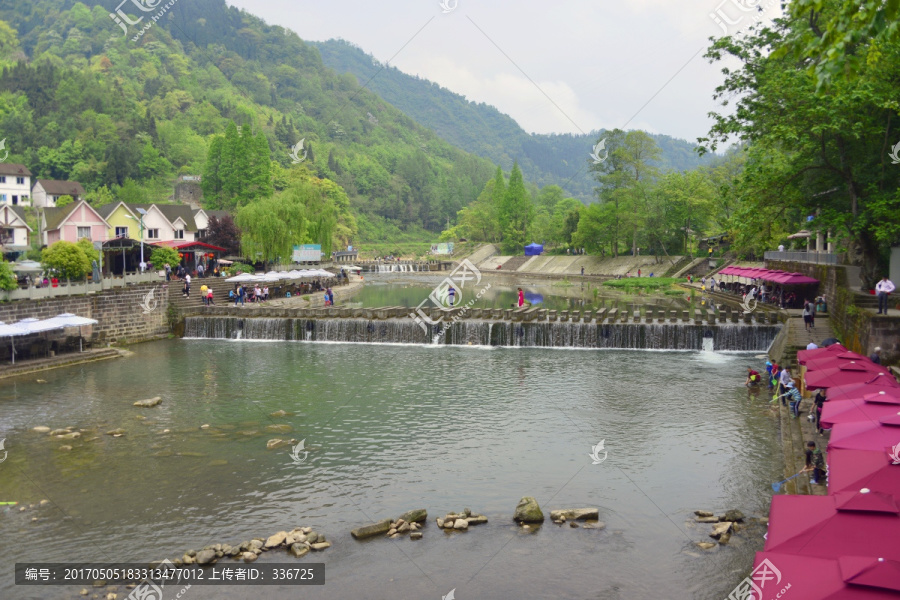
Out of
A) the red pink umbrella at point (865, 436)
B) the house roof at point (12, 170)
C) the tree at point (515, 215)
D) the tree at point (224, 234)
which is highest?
the house roof at point (12, 170)

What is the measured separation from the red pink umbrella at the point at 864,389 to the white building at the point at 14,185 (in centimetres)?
9520

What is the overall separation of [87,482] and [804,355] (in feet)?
70.3

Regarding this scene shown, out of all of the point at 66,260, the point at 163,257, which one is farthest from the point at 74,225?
the point at 66,260

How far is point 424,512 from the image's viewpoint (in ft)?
49.2

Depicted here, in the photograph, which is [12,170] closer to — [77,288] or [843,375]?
[77,288]

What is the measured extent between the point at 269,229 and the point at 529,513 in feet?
151

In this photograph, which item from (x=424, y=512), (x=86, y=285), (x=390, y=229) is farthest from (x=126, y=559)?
(x=390, y=229)

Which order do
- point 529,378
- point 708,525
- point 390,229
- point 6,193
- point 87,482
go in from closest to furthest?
point 708,525
point 87,482
point 529,378
point 6,193
point 390,229

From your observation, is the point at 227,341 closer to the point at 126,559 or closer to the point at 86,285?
the point at 86,285

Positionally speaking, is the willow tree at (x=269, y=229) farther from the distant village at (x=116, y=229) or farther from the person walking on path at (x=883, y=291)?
the person walking on path at (x=883, y=291)

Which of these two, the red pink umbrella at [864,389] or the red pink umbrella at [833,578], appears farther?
the red pink umbrella at [864,389]

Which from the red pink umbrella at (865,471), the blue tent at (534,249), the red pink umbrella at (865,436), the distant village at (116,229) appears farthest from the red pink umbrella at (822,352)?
the blue tent at (534,249)

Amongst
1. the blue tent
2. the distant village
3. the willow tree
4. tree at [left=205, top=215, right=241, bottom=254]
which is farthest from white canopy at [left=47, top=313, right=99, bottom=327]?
the blue tent

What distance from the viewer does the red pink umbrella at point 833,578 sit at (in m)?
7.62
